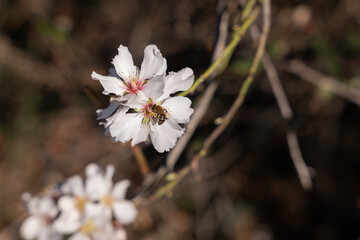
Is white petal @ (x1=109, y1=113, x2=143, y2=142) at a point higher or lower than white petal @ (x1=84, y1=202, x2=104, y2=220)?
higher

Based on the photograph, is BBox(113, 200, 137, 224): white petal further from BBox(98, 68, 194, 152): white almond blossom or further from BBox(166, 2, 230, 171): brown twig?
BBox(98, 68, 194, 152): white almond blossom

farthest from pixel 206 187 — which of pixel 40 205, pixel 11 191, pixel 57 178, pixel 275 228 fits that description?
pixel 11 191

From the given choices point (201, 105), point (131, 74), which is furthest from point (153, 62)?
point (201, 105)

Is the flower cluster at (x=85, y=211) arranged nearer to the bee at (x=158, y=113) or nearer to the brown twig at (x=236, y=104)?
the brown twig at (x=236, y=104)

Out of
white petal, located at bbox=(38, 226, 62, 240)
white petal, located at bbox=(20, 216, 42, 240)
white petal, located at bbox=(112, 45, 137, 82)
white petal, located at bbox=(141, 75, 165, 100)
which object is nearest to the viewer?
white petal, located at bbox=(141, 75, 165, 100)

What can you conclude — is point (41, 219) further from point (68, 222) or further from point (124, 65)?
point (124, 65)

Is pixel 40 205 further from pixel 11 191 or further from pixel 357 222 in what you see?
pixel 357 222

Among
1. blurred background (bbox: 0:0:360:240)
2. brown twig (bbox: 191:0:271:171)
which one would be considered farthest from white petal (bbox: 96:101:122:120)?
blurred background (bbox: 0:0:360:240)
